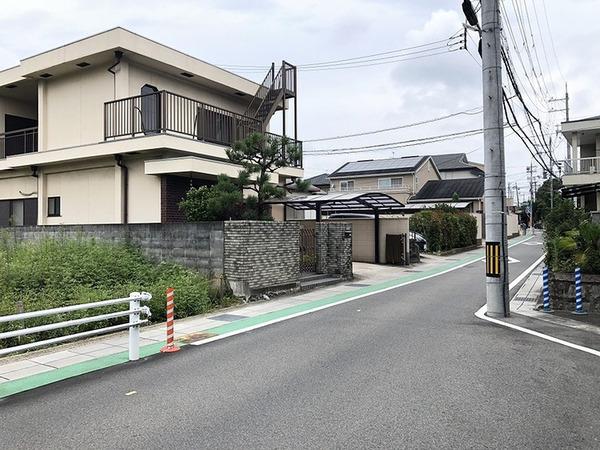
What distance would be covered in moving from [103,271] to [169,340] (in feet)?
15.5

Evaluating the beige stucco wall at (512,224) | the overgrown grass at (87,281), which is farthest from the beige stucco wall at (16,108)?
the beige stucco wall at (512,224)

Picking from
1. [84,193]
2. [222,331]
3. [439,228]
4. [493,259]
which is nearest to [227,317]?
[222,331]

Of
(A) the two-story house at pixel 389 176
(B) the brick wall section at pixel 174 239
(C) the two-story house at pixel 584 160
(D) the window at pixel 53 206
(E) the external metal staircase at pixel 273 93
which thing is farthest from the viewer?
(A) the two-story house at pixel 389 176

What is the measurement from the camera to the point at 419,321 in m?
9.05

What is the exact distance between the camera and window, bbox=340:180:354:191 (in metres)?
49.5

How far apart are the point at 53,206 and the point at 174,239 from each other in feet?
24.3

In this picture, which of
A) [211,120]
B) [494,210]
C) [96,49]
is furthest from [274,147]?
[96,49]

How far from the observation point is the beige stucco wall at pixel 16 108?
777 inches

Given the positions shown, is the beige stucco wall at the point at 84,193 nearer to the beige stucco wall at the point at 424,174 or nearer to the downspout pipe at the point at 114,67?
the downspout pipe at the point at 114,67

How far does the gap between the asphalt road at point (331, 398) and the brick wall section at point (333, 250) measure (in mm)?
8035

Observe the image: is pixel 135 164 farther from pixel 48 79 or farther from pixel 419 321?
pixel 419 321

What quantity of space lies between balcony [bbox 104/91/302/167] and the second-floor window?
33100 mm

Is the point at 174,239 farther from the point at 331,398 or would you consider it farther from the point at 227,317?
the point at 331,398

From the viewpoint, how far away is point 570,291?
10.3 m
